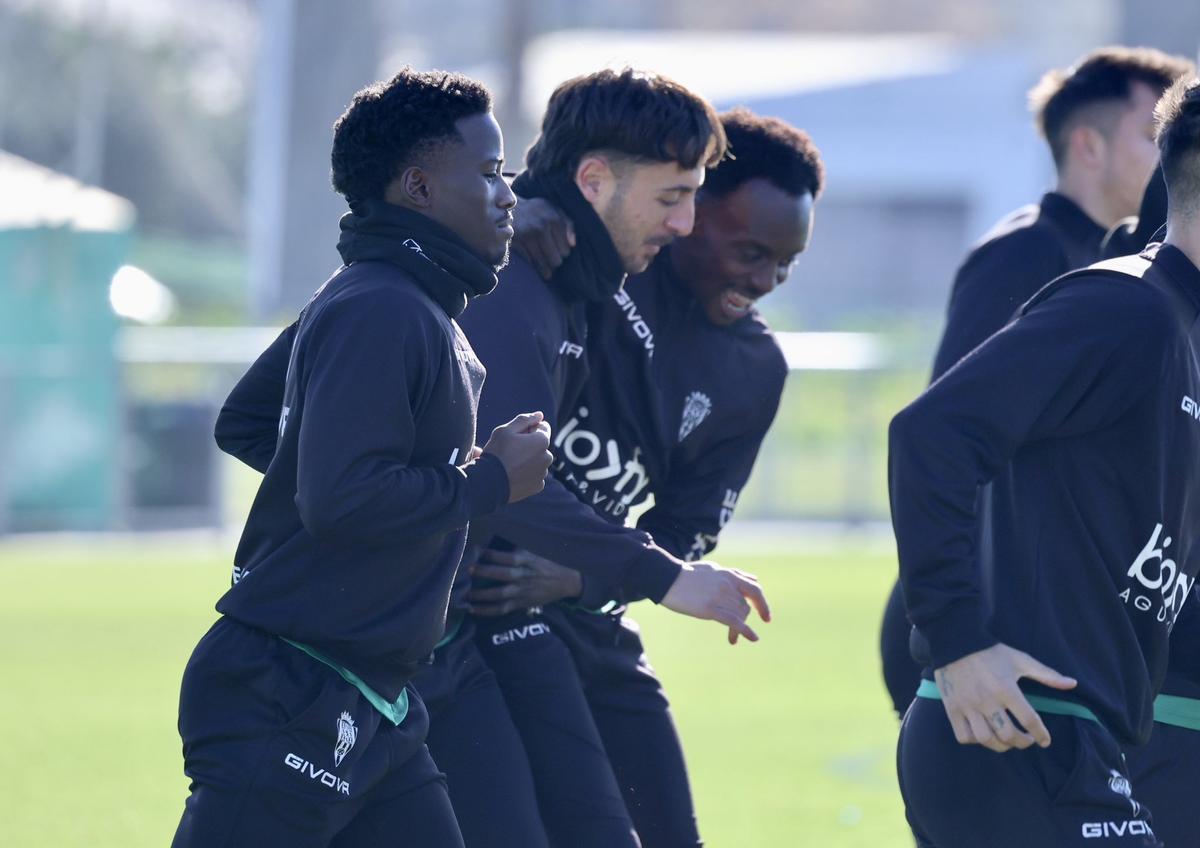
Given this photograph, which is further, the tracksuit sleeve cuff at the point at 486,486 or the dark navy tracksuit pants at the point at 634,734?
the dark navy tracksuit pants at the point at 634,734

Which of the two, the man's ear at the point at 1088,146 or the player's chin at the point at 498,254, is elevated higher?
the man's ear at the point at 1088,146

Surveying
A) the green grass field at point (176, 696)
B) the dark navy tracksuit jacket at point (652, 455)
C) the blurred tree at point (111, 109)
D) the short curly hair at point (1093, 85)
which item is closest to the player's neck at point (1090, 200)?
the short curly hair at point (1093, 85)

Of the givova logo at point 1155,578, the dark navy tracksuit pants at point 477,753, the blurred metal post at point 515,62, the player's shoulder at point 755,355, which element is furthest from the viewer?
the blurred metal post at point 515,62

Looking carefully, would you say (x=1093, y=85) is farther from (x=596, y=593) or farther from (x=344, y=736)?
(x=344, y=736)

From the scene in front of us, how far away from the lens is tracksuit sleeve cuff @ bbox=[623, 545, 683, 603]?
417 cm

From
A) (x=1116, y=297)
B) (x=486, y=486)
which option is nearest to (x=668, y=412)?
(x=486, y=486)

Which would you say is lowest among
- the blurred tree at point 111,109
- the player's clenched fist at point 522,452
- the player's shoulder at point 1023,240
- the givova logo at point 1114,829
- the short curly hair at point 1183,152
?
the blurred tree at point 111,109

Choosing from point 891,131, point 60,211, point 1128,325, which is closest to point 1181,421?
point 1128,325

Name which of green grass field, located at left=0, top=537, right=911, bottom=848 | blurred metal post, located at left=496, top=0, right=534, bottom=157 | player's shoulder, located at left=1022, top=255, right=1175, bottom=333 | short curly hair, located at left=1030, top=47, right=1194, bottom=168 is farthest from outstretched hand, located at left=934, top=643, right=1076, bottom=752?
blurred metal post, located at left=496, top=0, right=534, bottom=157

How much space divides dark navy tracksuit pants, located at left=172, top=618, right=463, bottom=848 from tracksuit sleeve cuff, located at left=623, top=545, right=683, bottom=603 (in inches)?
32.7

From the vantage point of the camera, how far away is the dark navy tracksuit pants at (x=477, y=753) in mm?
4078

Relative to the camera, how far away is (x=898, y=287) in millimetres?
28328

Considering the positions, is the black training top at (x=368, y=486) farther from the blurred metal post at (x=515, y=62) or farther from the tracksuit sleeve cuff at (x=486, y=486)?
the blurred metal post at (x=515, y=62)

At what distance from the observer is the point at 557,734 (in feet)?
14.3
